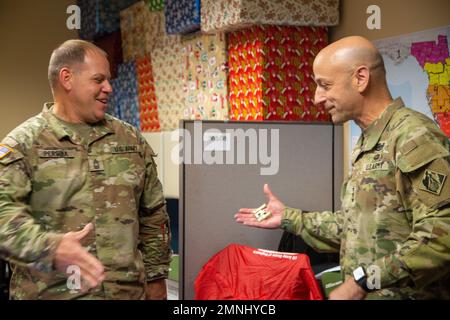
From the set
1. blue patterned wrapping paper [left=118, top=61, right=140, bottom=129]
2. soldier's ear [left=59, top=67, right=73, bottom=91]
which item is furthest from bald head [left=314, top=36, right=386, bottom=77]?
blue patterned wrapping paper [left=118, top=61, right=140, bottom=129]

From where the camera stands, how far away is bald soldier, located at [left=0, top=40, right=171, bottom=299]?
6.38 feet

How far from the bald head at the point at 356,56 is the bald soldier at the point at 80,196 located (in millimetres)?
766

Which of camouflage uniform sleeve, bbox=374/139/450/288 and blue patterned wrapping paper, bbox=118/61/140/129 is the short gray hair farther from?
blue patterned wrapping paper, bbox=118/61/140/129

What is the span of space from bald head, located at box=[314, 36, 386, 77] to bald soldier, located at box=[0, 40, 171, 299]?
2.51 feet

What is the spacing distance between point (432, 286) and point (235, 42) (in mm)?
1976

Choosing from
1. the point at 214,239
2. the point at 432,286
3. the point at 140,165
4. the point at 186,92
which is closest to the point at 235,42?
the point at 186,92

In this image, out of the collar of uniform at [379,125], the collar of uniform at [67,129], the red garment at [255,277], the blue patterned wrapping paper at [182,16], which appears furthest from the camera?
the blue patterned wrapping paper at [182,16]

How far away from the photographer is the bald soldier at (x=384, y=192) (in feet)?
5.57

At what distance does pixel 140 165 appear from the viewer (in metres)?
2.25

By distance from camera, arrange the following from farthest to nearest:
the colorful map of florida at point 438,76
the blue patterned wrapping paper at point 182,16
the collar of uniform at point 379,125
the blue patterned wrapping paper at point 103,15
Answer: the blue patterned wrapping paper at point 103,15 → the blue patterned wrapping paper at point 182,16 → the colorful map of florida at point 438,76 → the collar of uniform at point 379,125

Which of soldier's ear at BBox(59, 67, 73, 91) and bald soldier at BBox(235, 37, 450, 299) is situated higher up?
soldier's ear at BBox(59, 67, 73, 91)

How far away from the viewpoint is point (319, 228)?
2.23 meters

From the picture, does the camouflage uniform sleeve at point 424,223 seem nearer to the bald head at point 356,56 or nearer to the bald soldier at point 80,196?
the bald head at point 356,56

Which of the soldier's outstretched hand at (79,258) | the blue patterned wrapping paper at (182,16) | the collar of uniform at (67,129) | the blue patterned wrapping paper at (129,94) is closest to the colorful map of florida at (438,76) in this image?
the blue patterned wrapping paper at (182,16)
